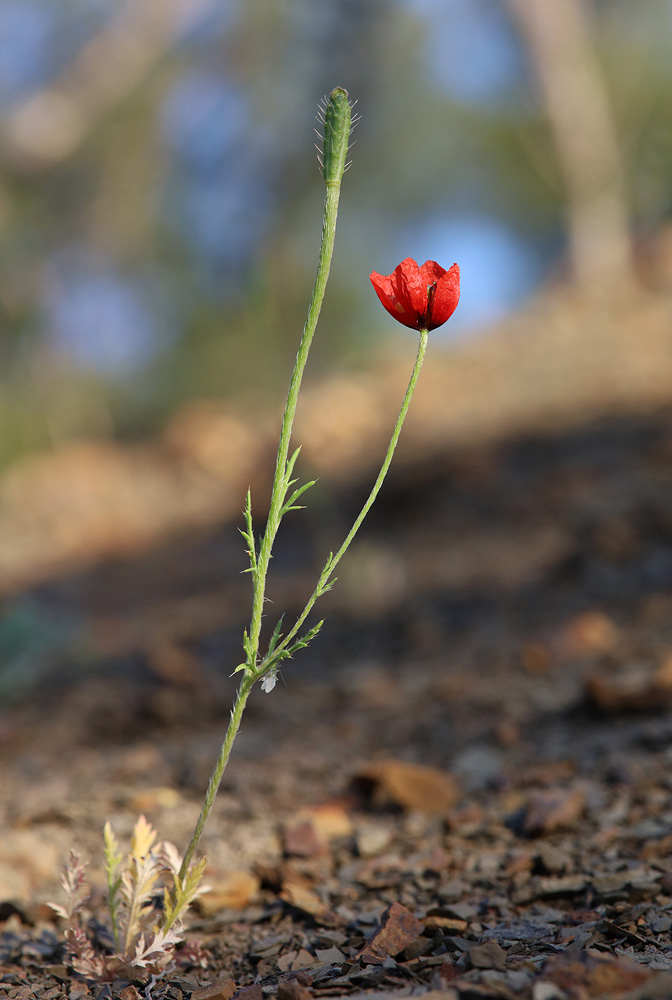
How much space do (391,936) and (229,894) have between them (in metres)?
0.41

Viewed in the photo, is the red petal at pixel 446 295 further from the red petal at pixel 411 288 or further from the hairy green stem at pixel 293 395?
the hairy green stem at pixel 293 395

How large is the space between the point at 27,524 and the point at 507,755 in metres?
5.04

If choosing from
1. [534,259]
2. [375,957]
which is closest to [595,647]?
[375,957]

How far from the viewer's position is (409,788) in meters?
1.88

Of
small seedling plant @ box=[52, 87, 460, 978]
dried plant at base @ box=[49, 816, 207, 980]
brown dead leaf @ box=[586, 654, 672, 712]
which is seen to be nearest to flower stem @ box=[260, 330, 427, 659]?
small seedling plant @ box=[52, 87, 460, 978]

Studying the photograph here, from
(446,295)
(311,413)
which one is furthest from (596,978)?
(311,413)

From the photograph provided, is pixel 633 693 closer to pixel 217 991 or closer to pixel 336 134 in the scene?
pixel 217 991

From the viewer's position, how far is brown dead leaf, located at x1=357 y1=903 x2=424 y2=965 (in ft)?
3.85

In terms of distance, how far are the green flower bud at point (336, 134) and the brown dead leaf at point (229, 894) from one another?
115 cm

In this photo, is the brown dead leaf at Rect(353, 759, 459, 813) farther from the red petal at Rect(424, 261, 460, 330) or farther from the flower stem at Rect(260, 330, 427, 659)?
the red petal at Rect(424, 261, 460, 330)

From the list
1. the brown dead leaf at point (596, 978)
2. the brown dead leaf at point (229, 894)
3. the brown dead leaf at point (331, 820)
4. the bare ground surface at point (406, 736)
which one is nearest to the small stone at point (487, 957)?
the bare ground surface at point (406, 736)

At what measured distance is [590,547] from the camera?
11.6 feet

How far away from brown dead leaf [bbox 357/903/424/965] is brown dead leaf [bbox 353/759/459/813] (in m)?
0.61

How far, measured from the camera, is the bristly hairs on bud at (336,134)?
1.05m
